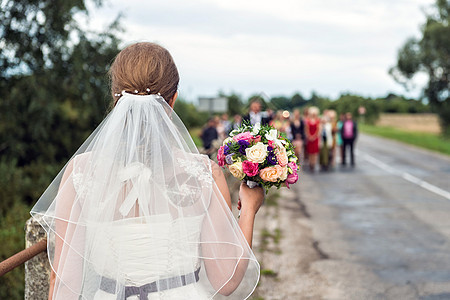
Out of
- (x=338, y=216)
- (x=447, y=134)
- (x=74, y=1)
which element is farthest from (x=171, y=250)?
(x=447, y=134)

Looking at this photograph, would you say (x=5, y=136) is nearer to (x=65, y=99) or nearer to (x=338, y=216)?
(x=65, y=99)

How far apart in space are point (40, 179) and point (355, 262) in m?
7.21

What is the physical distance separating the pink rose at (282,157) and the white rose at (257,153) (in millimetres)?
81

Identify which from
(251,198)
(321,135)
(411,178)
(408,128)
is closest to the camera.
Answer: (251,198)

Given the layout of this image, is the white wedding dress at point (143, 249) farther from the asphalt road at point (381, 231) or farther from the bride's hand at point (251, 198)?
the asphalt road at point (381, 231)

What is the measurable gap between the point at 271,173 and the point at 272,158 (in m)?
0.11

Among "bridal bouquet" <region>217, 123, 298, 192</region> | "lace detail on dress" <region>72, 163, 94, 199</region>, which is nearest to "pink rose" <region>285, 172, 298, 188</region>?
"bridal bouquet" <region>217, 123, 298, 192</region>

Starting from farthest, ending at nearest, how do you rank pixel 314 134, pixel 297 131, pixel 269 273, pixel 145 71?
pixel 314 134, pixel 297 131, pixel 269 273, pixel 145 71

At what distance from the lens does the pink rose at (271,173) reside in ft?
8.55

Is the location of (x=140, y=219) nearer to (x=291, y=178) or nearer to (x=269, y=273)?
(x=291, y=178)

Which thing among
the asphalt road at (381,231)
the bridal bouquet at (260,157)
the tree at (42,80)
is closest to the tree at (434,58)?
the asphalt road at (381,231)

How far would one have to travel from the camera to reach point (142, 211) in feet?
7.14

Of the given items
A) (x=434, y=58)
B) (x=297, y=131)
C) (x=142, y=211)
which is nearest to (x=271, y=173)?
(x=142, y=211)

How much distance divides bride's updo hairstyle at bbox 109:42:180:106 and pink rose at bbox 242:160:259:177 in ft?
1.91
